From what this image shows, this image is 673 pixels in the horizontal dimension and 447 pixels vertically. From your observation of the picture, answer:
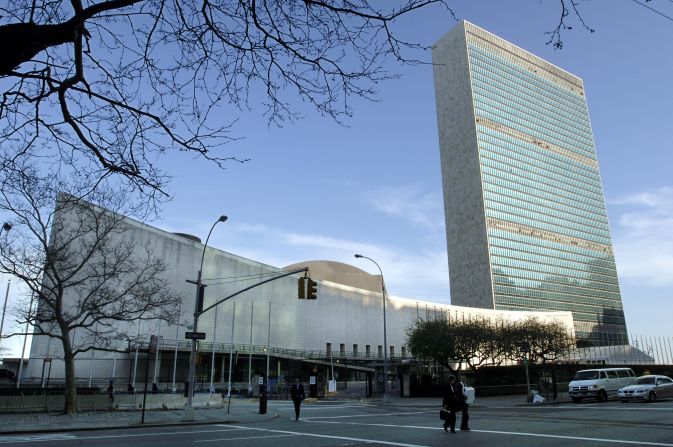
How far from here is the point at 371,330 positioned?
111 m

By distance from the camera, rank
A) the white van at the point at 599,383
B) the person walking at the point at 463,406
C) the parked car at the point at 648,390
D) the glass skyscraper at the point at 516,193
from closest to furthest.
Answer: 1. the person walking at the point at 463,406
2. the parked car at the point at 648,390
3. the white van at the point at 599,383
4. the glass skyscraper at the point at 516,193

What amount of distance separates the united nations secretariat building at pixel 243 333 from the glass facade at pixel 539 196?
170 ft

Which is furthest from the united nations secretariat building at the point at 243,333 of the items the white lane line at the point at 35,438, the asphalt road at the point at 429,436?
the asphalt road at the point at 429,436

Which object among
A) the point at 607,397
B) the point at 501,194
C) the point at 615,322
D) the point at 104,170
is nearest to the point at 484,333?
the point at 607,397

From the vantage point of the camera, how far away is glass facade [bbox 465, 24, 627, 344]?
541 feet

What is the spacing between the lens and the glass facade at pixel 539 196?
164750mm

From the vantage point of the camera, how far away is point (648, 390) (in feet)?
90.2

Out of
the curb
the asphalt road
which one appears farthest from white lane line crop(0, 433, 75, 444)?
the curb

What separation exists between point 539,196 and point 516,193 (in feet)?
37.4

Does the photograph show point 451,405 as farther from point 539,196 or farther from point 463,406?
point 539,196

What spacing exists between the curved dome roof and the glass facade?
40.6 m

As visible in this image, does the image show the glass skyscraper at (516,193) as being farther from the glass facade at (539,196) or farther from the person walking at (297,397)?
the person walking at (297,397)

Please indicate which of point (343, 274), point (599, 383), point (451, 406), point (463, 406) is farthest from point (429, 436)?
point (343, 274)

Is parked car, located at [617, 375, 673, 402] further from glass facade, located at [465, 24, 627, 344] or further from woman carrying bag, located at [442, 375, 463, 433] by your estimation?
glass facade, located at [465, 24, 627, 344]
